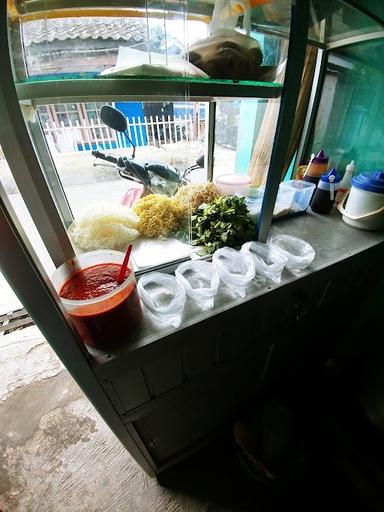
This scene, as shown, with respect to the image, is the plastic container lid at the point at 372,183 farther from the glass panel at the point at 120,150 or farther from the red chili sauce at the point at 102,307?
the red chili sauce at the point at 102,307

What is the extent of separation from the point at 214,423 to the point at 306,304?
2.70 ft

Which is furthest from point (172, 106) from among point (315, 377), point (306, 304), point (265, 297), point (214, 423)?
point (315, 377)

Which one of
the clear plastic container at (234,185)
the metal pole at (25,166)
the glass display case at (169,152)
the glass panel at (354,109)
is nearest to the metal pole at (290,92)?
the glass display case at (169,152)

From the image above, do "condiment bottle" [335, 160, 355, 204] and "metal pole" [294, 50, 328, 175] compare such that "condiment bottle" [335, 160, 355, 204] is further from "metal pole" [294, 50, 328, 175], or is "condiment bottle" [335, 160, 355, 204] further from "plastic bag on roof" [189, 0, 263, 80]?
"plastic bag on roof" [189, 0, 263, 80]

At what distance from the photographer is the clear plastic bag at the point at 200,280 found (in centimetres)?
67

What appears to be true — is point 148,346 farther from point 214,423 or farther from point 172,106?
point 214,423

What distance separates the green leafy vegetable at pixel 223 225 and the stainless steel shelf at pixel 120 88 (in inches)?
14.6

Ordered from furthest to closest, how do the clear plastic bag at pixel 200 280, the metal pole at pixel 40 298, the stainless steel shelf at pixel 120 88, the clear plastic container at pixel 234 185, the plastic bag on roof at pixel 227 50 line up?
the clear plastic container at pixel 234 185, the clear plastic bag at pixel 200 280, the plastic bag on roof at pixel 227 50, the stainless steel shelf at pixel 120 88, the metal pole at pixel 40 298

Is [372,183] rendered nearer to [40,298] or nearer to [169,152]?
[169,152]

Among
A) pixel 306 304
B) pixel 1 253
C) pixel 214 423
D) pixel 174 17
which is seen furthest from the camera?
pixel 214 423

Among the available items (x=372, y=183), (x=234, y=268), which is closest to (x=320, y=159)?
(x=372, y=183)

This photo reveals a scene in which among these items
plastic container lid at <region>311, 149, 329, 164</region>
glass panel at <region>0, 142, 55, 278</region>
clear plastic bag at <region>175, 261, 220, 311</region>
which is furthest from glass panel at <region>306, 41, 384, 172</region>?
glass panel at <region>0, 142, 55, 278</region>

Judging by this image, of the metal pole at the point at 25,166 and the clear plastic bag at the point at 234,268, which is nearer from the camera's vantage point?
the metal pole at the point at 25,166

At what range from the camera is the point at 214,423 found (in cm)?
115
